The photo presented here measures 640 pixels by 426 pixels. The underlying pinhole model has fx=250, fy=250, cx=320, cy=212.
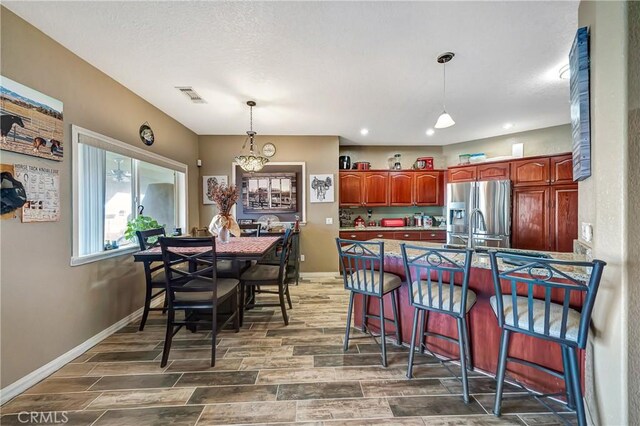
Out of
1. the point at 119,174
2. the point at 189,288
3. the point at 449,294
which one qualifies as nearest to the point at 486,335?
the point at 449,294

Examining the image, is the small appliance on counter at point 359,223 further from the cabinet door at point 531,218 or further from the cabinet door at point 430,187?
the cabinet door at point 531,218

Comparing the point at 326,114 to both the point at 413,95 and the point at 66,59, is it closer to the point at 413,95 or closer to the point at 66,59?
the point at 413,95

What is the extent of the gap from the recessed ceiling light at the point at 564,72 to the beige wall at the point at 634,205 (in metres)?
1.51

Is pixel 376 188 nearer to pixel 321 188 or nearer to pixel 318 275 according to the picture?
pixel 321 188

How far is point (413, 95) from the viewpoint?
3029 mm

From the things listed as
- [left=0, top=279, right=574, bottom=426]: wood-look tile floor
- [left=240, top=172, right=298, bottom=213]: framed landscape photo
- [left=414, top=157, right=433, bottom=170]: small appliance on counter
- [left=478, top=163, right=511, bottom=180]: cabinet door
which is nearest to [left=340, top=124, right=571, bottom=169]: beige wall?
[left=414, top=157, right=433, bottom=170]: small appliance on counter

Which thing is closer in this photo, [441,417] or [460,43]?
[441,417]

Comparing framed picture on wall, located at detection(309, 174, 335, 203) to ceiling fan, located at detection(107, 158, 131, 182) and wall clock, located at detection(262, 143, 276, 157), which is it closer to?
wall clock, located at detection(262, 143, 276, 157)

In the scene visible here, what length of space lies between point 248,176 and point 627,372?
4.70m

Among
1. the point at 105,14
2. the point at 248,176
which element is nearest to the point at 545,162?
the point at 248,176

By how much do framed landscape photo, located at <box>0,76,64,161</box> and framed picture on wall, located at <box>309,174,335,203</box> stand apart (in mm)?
3341

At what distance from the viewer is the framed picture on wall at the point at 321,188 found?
15.5 feet

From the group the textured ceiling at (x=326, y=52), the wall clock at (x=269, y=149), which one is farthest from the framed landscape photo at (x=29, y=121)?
the wall clock at (x=269, y=149)

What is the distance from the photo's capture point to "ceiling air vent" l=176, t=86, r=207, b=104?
2844 mm
